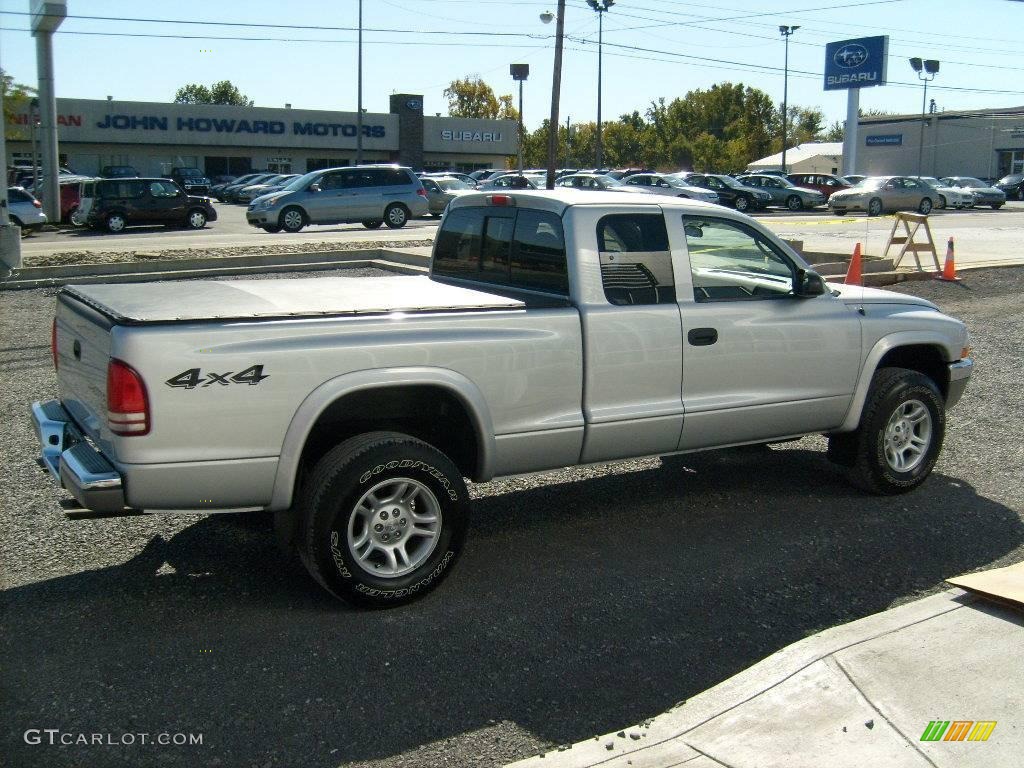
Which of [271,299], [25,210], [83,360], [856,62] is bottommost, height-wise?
[83,360]

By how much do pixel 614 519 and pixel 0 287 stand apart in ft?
43.5

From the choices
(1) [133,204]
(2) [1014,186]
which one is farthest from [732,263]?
(2) [1014,186]

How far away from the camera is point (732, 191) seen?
43.2 meters

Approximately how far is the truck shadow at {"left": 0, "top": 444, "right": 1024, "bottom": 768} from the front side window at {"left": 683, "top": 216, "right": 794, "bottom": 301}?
1320 millimetres

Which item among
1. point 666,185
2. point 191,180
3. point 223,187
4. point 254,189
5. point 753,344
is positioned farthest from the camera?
point 223,187

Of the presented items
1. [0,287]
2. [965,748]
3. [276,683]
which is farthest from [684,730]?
[0,287]

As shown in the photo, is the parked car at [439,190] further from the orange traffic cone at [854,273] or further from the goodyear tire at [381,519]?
the goodyear tire at [381,519]

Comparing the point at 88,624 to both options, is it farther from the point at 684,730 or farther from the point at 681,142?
the point at 681,142

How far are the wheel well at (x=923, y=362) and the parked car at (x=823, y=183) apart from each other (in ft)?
143

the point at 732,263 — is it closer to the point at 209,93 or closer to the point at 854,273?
the point at 854,273

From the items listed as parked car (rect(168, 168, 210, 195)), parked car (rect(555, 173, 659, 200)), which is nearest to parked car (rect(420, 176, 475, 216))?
parked car (rect(555, 173, 659, 200))

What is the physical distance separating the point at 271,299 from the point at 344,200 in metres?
24.5

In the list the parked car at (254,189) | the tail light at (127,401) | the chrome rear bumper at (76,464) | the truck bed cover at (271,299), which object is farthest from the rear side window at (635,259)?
the parked car at (254,189)

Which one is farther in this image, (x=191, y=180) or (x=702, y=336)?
(x=191, y=180)
